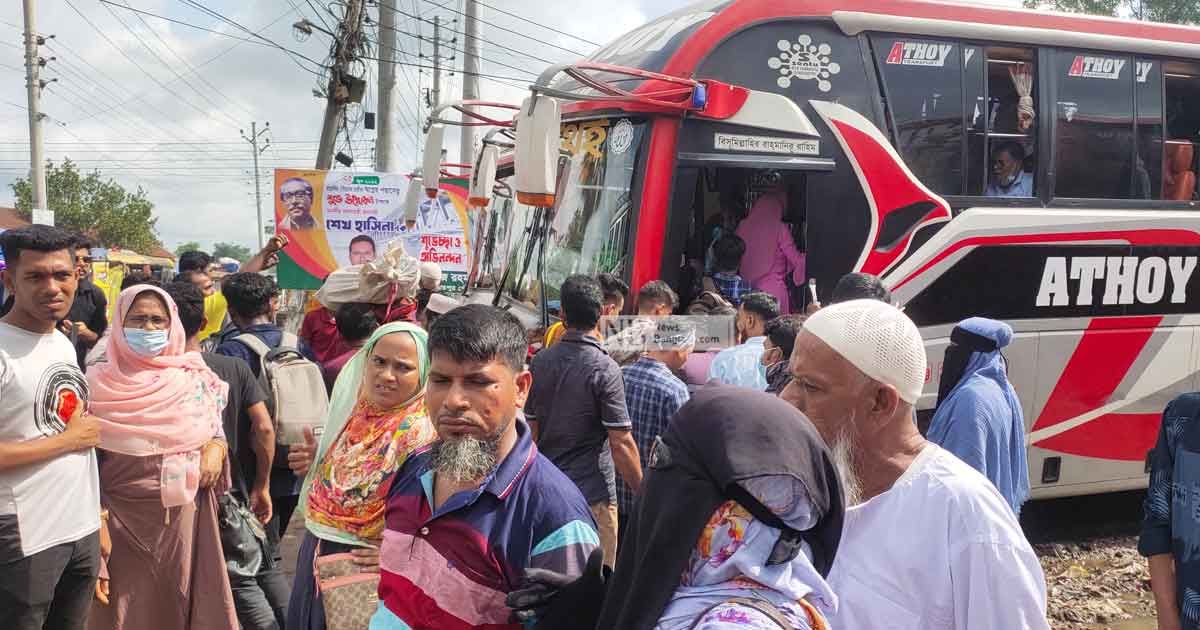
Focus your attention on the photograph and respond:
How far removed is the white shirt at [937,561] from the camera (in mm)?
1737

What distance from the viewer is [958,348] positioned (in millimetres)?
3395

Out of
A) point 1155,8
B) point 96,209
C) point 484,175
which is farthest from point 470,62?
point 96,209

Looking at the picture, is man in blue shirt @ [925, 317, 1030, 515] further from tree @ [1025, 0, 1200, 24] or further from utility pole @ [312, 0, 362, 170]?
tree @ [1025, 0, 1200, 24]

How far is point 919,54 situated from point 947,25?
26 centimetres

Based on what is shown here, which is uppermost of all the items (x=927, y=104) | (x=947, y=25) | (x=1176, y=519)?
(x=947, y=25)

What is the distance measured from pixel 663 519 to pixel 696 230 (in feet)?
14.8

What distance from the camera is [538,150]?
15.1 feet

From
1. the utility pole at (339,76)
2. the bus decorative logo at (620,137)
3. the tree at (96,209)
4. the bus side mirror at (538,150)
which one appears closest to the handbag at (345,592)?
the bus side mirror at (538,150)

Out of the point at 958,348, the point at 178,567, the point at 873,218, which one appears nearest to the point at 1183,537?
the point at 958,348

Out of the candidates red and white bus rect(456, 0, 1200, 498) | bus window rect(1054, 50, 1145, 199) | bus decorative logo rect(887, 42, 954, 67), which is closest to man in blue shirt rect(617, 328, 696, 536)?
red and white bus rect(456, 0, 1200, 498)

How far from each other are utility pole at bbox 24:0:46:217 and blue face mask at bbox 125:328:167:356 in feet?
56.5

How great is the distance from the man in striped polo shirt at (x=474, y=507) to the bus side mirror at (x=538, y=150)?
2472 millimetres

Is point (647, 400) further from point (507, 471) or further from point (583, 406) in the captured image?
point (507, 471)

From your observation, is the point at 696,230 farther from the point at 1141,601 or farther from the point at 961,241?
the point at 1141,601
